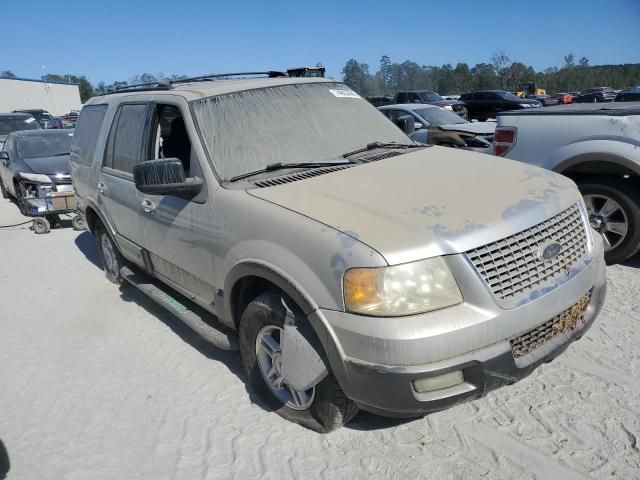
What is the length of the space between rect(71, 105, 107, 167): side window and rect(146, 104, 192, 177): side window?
1.26 meters

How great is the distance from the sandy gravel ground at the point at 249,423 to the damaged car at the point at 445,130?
5.34 metres

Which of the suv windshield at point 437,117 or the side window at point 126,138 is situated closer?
the side window at point 126,138

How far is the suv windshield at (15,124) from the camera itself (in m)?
15.3

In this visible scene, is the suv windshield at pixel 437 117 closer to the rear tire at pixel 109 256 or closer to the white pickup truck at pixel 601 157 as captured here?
the white pickup truck at pixel 601 157

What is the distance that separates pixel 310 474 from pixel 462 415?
978 millimetres

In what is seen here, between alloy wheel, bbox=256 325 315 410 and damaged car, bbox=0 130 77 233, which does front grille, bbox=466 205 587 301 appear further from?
damaged car, bbox=0 130 77 233

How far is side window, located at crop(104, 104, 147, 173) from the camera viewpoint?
13.5 ft

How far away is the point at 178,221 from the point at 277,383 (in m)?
1.30

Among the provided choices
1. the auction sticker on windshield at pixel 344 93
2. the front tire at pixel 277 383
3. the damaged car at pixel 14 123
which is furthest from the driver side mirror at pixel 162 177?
the damaged car at pixel 14 123

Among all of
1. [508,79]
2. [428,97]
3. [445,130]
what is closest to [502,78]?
[508,79]

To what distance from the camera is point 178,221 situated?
3410 millimetres

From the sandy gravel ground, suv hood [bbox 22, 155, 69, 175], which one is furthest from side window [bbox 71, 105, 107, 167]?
suv hood [bbox 22, 155, 69, 175]

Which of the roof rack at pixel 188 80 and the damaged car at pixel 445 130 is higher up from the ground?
the roof rack at pixel 188 80

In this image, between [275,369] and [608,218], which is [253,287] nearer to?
[275,369]
